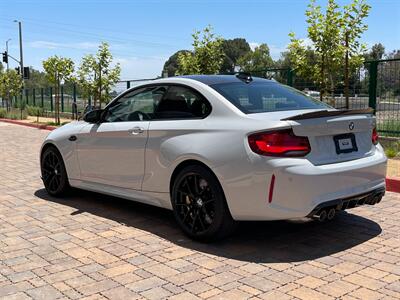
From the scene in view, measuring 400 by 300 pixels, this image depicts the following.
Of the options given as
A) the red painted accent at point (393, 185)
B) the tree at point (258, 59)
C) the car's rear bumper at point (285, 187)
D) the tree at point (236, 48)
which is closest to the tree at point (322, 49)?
the red painted accent at point (393, 185)

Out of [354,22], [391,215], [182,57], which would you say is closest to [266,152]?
[391,215]

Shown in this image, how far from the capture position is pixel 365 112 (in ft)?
16.4

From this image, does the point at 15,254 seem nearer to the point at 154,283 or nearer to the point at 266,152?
the point at 154,283

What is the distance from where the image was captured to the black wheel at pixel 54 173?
6.75 metres

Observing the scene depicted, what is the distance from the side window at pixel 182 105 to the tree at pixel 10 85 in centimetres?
3285

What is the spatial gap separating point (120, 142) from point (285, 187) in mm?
2228

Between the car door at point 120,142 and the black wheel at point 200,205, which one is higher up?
the car door at point 120,142

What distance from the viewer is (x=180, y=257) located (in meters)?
4.50

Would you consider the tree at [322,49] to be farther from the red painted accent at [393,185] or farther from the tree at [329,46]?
the red painted accent at [393,185]

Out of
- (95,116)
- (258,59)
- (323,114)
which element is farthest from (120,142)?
(258,59)

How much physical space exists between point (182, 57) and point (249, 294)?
1492 centimetres

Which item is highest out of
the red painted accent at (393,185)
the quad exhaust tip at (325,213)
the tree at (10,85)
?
the tree at (10,85)

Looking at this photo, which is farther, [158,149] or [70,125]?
[70,125]

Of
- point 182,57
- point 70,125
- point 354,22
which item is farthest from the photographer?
point 182,57
